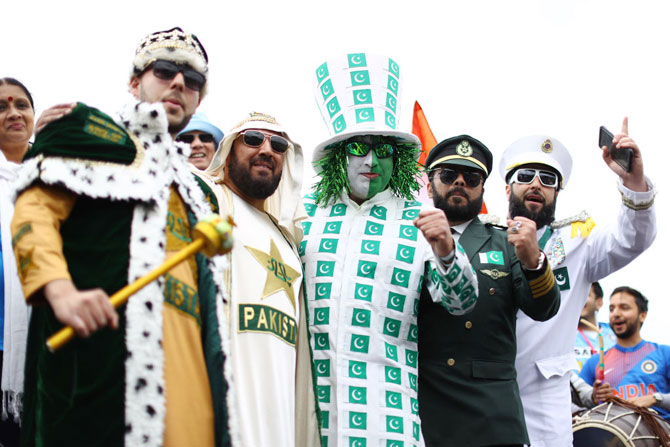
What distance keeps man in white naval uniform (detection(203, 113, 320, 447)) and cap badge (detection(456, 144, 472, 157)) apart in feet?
3.29

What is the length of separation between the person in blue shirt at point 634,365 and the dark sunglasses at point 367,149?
10.3 ft

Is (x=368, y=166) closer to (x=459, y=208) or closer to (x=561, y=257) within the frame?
(x=459, y=208)

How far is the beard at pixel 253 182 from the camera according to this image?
4.33m

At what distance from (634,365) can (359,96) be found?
14.7ft

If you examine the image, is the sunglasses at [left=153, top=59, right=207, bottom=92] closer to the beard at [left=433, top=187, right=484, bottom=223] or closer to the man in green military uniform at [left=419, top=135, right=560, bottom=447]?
the man in green military uniform at [left=419, top=135, right=560, bottom=447]

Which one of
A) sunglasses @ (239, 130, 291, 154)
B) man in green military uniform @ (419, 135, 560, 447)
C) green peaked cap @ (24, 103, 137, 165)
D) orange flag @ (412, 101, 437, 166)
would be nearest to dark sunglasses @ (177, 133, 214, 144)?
sunglasses @ (239, 130, 291, 154)

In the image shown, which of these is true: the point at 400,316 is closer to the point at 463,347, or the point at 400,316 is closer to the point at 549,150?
the point at 463,347

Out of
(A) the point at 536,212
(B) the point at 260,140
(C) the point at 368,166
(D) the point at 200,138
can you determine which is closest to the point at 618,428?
(A) the point at 536,212

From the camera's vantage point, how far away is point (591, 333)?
9328 mm

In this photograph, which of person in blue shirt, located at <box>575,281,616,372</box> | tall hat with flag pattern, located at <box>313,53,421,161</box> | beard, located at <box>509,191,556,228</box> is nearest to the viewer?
tall hat with flag pattern, located at <box>313,53,421,161</box>

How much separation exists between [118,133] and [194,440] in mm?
1179

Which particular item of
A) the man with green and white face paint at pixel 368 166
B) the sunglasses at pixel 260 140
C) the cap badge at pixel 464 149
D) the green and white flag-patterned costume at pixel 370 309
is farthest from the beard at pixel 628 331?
the sunglasses at pixel 260 140

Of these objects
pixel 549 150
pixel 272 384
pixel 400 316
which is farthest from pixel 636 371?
pixel 272 384

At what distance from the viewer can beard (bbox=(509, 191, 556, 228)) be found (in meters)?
5.56
